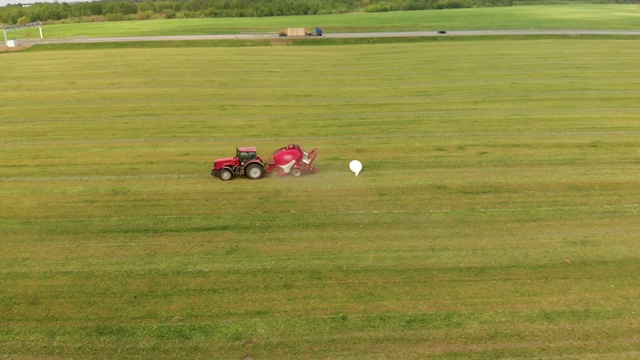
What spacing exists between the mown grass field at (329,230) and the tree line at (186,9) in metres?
94.6

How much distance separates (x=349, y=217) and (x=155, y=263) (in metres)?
5.97

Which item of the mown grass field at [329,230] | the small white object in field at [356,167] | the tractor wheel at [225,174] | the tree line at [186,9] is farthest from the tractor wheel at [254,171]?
the tree line at [186,9]

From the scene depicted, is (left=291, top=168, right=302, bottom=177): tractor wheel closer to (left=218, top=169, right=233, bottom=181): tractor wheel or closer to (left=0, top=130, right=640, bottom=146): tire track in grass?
(left=218, top=169, right=233, bottom=181): tractor wheel

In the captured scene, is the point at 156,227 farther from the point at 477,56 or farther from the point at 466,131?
the point at 477,56

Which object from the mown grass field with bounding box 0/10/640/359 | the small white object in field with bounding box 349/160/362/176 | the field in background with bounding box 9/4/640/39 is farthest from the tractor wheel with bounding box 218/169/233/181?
the field in background with bounding box 9/4/640/39

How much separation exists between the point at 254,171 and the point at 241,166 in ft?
1.71

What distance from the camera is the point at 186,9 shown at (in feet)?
427

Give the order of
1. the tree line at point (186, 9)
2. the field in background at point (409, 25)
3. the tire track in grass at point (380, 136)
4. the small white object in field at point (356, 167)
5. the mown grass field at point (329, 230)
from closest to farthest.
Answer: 1. the mown grass field at point (329, 230)
2. the small white object in field at point (356, 167)
3. the tire track in grass at point (380, 136)
4. the field in background at point (409, 25)
5. the tree line at point (186, 9)

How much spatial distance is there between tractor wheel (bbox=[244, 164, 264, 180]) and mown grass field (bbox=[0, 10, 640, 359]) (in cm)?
42

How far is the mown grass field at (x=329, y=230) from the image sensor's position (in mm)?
10906

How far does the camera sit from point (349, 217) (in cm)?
1630

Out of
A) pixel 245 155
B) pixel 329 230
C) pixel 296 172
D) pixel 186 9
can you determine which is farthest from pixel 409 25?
pixel 329 230

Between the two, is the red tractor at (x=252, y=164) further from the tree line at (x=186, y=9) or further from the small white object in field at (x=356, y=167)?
the tree line at (x=186, y=9)

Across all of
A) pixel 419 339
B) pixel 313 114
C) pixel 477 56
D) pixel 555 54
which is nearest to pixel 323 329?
pixel 419 339
